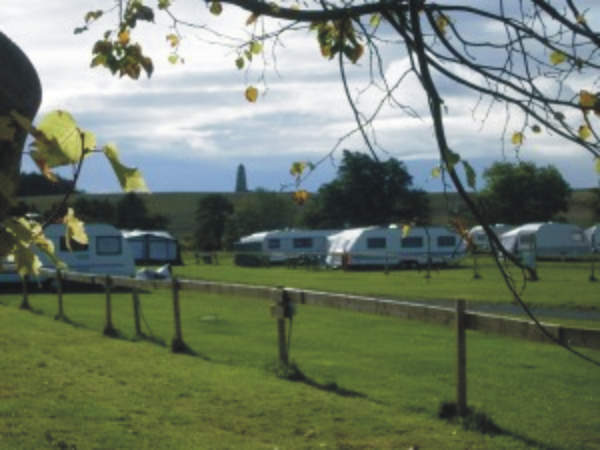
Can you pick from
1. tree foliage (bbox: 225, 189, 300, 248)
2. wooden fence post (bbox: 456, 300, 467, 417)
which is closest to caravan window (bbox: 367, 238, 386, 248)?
tree foliage (bbox: 225, 189, 300, 248)

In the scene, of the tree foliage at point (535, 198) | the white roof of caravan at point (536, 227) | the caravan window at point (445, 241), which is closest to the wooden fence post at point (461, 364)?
the caravan window at point (445, 241)

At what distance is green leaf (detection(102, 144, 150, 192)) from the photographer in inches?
73.7

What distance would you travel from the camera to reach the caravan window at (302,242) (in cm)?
6475

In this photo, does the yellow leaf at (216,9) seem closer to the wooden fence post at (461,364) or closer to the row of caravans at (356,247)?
the wooden fence post at (461,364)

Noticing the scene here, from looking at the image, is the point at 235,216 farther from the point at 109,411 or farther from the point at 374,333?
the point at 109,411

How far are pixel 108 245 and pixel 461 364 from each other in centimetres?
2807

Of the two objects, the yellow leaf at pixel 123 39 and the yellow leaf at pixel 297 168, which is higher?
the yellow leaf at pixel 123 39

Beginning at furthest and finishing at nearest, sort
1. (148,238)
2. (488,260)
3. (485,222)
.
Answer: (148,238) → (488,260) → (485,222)

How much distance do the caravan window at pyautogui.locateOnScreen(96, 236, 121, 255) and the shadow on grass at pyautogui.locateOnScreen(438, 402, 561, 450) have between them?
27.9m

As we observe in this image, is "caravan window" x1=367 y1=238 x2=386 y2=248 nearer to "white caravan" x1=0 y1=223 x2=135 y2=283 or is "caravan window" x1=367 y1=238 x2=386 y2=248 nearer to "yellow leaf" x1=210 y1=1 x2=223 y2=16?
"white caravan" x1=0 y1=223 x2=135 y2=283

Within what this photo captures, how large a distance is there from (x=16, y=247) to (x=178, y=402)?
660 cm

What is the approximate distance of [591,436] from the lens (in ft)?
22.6

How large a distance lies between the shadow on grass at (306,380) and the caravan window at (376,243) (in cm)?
4449

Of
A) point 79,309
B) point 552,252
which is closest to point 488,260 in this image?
point 552,252
